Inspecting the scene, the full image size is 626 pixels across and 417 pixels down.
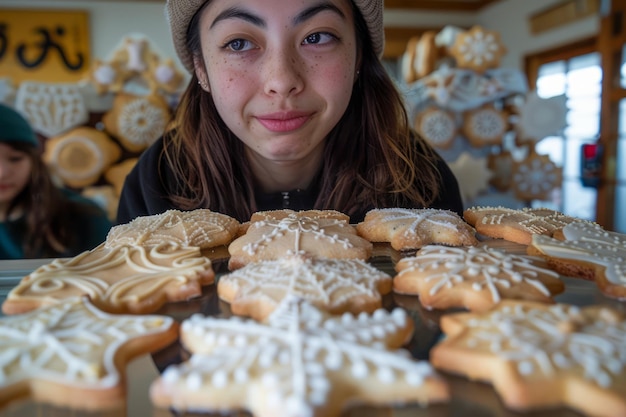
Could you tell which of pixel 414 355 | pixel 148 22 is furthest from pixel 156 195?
pixel 148 22

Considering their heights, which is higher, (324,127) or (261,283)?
(324,127)

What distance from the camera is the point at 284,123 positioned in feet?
3.12

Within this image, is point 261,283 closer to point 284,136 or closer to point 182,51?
point 284,136

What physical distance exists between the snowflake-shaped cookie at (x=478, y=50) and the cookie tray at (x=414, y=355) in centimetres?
196

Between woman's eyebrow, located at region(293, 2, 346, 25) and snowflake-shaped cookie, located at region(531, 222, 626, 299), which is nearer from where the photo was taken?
snowflake-shaped cookie, located at region(531, 222, 626, 299)

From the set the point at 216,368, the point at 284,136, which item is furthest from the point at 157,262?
the point at 284,136

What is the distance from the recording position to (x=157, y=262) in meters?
0.54

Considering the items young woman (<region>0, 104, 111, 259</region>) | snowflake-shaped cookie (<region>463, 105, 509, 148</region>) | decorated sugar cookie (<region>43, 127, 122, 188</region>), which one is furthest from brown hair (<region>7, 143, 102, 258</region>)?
snowflake-shaped cookie (<region>463, 105, 509, 148</region>)

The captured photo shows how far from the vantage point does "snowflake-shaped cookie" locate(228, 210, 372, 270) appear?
57 cm

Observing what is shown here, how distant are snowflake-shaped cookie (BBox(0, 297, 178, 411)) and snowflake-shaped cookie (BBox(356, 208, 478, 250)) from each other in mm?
Result: 349

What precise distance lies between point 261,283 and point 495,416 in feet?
0.76

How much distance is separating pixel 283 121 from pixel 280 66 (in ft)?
0.44

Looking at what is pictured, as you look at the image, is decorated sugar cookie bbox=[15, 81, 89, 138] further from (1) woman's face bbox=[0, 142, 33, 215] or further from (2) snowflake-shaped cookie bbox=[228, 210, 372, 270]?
(2) snowflake-shaped cookie bbox=[228, 210, 372, 270]

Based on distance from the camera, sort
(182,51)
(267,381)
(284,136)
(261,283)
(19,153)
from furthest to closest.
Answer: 1. (19,153)
2. (182,51)
3. (284,136)
4. (261,283)
5. (267,381)
